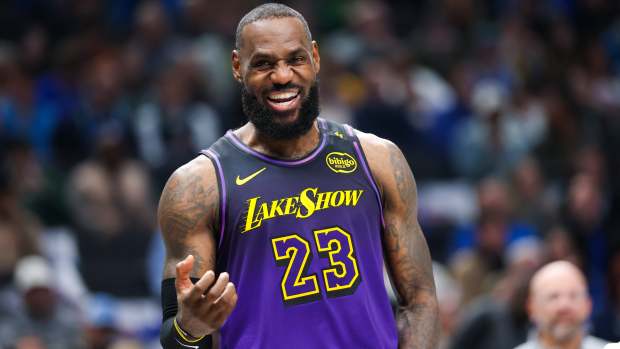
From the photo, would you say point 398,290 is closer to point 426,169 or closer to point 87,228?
point 87,228

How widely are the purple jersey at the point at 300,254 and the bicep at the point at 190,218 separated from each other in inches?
1.9

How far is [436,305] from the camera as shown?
14.8ft

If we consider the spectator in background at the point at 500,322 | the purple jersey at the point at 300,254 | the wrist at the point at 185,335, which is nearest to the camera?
the wrist at the point at 185,335

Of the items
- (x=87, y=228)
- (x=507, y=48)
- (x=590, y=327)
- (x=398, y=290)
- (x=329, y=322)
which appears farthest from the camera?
(x=507, y=48)

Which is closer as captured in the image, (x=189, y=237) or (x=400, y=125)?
(x=189, y=237)

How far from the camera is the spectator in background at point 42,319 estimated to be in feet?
28.8

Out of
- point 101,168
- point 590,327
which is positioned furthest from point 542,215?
point 101,168

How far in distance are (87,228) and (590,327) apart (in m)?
4.27

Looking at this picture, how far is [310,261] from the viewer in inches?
168

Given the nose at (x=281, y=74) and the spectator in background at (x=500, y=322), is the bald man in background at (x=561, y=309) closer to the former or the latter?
the spectator in background at (x=500, y=322)

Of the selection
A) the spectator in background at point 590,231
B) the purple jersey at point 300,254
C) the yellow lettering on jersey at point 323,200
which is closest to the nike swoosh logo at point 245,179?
the purple jersey at point 300,254

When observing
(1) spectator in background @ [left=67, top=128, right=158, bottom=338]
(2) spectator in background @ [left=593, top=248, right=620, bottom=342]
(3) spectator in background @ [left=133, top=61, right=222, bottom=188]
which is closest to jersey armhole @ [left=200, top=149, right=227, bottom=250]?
(2) spectator in background @ [left=593, top=248, right=620, bottom=342]

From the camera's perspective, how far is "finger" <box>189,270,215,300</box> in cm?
385

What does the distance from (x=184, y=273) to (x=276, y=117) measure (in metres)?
0.75
